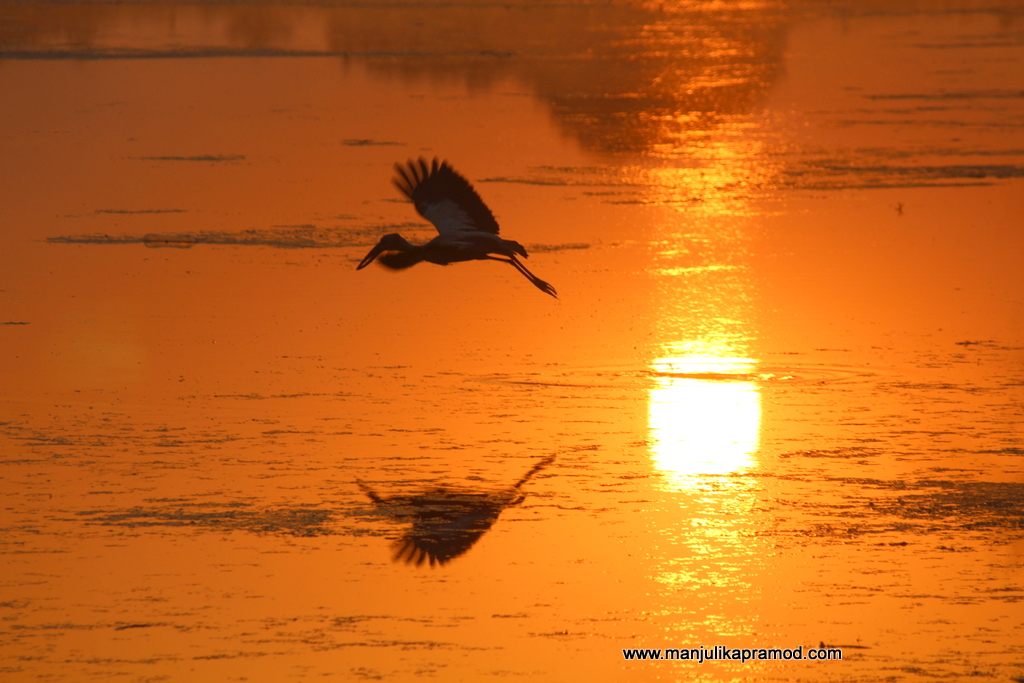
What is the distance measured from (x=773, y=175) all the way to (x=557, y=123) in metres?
2.43

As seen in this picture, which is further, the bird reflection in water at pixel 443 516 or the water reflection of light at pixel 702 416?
the water reflection of light at pixel 702 416

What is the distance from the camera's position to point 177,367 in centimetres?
711

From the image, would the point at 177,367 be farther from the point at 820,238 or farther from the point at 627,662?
the point at 820,238

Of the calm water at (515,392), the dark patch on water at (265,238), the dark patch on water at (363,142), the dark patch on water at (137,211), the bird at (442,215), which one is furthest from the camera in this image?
the dark patch on water at (363,142)

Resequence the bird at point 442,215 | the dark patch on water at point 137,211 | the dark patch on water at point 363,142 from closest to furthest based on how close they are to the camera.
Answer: the bird at point 442,215
the dark patch on water at point 137,211
the dark patch on water at point 363,142

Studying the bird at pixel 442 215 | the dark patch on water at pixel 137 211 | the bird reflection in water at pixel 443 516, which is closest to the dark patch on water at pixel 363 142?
the dark patch on water at pixel 137 211

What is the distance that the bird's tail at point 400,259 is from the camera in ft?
23.6

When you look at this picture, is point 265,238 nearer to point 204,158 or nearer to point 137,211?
point 137,211

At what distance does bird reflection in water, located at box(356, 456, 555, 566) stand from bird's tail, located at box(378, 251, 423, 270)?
1.71 metres

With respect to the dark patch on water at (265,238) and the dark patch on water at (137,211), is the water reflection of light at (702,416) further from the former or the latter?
the dark patch on water at (137,211)

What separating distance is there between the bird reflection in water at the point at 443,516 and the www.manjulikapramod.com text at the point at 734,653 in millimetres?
904

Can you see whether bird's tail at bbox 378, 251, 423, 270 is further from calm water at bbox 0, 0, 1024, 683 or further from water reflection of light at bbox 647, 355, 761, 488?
water reflection of light at bbox 647, 355, 761, 488

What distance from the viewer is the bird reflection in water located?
5.23 meters

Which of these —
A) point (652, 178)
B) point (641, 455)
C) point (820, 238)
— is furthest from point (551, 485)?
point (652, 178)
